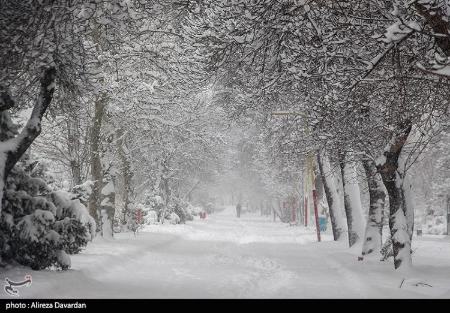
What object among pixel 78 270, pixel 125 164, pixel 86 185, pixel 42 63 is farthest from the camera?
pixel 125 164

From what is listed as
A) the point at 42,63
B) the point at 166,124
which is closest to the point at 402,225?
the point at 42,63

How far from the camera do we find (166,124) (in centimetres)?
2081

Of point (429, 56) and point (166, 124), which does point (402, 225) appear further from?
point (166, 124)

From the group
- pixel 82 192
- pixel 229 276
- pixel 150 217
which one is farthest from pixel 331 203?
pixel 150 217

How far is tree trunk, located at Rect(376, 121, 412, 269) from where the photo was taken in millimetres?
11742

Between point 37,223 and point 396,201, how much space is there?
777 centimetres

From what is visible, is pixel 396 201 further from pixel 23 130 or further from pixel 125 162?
pixel 125 162

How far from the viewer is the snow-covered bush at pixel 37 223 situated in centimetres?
988

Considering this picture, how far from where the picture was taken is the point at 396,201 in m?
12.1

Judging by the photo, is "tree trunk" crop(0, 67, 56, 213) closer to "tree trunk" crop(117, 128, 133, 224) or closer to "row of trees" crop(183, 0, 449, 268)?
"row of trees" crop(183, 0, 449, 268)

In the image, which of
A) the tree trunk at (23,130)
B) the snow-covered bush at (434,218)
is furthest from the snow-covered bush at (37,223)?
the snow-covered bush at (434,218)

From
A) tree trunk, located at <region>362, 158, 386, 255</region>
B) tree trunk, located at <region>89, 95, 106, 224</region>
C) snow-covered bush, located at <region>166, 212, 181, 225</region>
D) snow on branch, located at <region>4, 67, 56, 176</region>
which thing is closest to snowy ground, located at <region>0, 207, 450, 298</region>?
tree trunk, located at <region>362, 158, 386, 255</region>

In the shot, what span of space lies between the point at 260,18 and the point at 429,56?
10.1ft

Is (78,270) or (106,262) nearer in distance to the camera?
(78,270)
